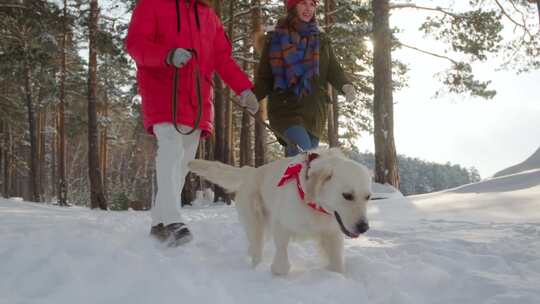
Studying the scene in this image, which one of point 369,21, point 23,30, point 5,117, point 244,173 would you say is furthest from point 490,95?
point 5,117

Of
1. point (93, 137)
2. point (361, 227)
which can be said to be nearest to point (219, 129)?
point (93, 137)

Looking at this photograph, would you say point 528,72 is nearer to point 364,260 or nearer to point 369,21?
point 369,21

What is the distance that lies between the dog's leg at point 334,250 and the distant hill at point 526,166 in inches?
290

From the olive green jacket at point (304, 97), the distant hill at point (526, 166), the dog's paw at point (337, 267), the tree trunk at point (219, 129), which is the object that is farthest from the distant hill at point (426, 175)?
the dog's paw at point (337, 267)

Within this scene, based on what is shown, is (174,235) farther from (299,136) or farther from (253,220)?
(299,136)

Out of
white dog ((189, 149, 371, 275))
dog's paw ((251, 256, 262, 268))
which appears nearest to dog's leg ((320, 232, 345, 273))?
white dog ((189, 149, 371, 275))

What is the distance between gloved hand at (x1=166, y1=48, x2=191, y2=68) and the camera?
3268mm

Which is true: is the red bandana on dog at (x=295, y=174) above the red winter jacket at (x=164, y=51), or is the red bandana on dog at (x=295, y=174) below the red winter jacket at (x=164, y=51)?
below

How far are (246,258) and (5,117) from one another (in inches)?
808

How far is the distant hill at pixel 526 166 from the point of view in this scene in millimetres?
8891

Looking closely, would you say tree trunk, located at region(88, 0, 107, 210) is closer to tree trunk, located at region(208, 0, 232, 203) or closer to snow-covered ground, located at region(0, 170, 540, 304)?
tree trunk, located at region(208, 0, 232, 203)

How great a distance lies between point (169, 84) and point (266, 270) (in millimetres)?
1683

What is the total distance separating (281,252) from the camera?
9.15ft

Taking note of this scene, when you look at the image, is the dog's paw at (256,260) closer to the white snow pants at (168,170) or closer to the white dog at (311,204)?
the white dog at (311,204)
